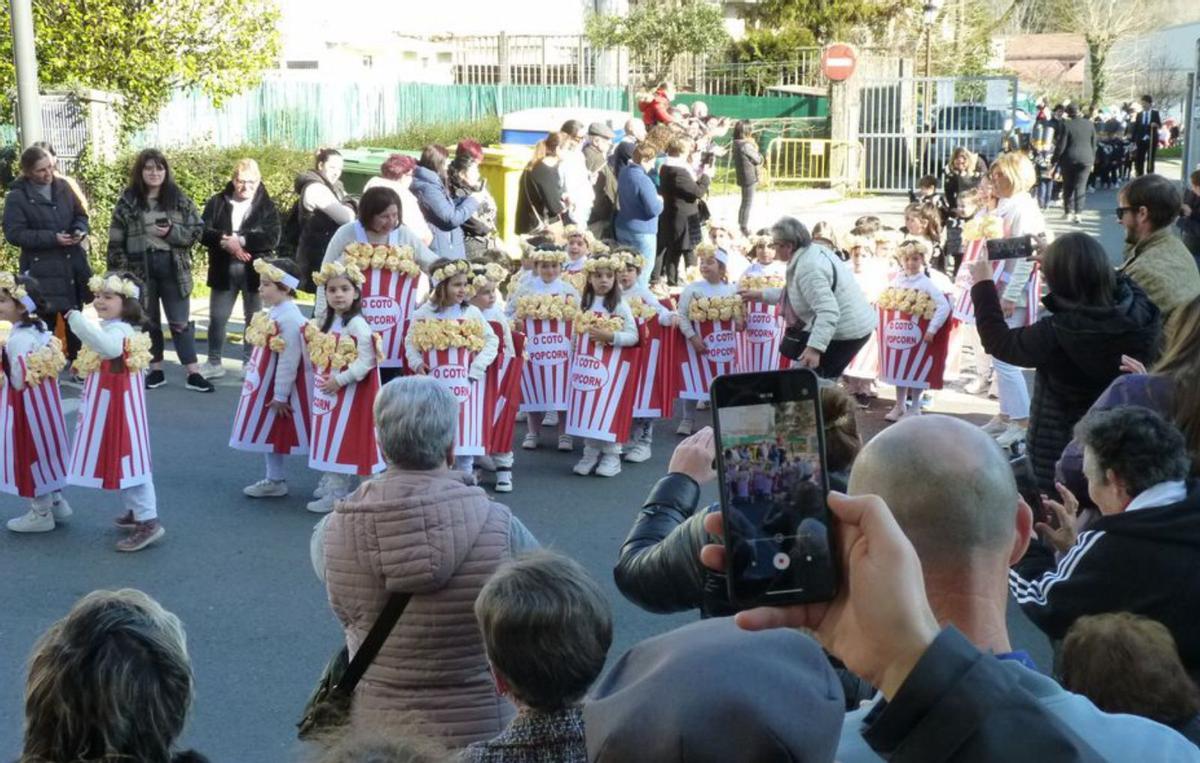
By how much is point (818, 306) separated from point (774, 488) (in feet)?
25.6

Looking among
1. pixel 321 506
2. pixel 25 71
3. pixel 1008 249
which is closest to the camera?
pixel 1008 249

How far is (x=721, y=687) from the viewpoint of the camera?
2.14 m

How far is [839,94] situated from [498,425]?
24.4 meters

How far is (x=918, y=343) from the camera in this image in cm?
1122

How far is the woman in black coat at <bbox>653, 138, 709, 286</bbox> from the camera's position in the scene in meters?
16.8

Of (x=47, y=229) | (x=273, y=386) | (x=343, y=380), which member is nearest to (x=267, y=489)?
(x=273, y=386)

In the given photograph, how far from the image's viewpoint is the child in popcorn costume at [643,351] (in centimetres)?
1019

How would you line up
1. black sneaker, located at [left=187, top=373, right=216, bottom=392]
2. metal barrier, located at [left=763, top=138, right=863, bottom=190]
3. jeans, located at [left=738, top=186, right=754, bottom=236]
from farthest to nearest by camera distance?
1. metal barrier, located at [left=763, top=138, right=863, bottom=190]
2. jeans, located at [left=738, top=186, right=754, bottom=236]
3. black sneaker, located at [left=187, top=373, right=216, bottom=392]

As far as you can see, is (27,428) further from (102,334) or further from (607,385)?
(607,385)

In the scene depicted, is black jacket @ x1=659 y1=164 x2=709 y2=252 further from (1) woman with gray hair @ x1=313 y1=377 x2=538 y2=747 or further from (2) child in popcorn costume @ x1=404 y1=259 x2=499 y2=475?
(1) woman with gray hair @ x1=313 y1=377 x2=538 y2=747

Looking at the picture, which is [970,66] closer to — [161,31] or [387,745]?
[161,31]

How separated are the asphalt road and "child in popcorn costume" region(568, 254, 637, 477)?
19cm

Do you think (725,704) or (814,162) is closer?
(725,704)

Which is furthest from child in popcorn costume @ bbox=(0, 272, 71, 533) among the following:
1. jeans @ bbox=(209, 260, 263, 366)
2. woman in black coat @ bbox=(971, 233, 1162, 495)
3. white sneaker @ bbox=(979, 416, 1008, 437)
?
white sneaker @ bbox=(979, 416, 1008, 437)
